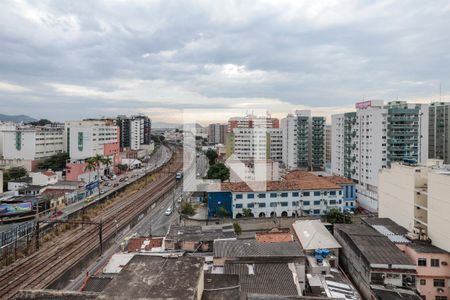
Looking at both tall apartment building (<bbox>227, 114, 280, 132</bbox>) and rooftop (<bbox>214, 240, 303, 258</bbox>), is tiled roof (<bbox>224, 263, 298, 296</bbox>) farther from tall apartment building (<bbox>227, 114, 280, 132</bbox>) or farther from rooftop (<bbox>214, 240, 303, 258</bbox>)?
tall apartment building (<bbox>227, 114, 280, 132</bbox>)

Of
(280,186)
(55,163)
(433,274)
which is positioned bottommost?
(433,274)

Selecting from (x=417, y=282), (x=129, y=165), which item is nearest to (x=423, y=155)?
(x=417, y=282)

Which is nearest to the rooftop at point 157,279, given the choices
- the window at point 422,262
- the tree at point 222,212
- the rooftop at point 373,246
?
the rooftop at point 373,246

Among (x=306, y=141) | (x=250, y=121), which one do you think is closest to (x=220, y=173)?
(x=306, y=141)

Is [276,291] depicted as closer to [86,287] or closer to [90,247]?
[86,287]

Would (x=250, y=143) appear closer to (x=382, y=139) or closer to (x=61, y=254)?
(x=382, y=139)

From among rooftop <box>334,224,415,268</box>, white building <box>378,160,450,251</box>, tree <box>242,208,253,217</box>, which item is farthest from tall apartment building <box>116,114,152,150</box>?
rooftop <box>334,224,415,268</box>
